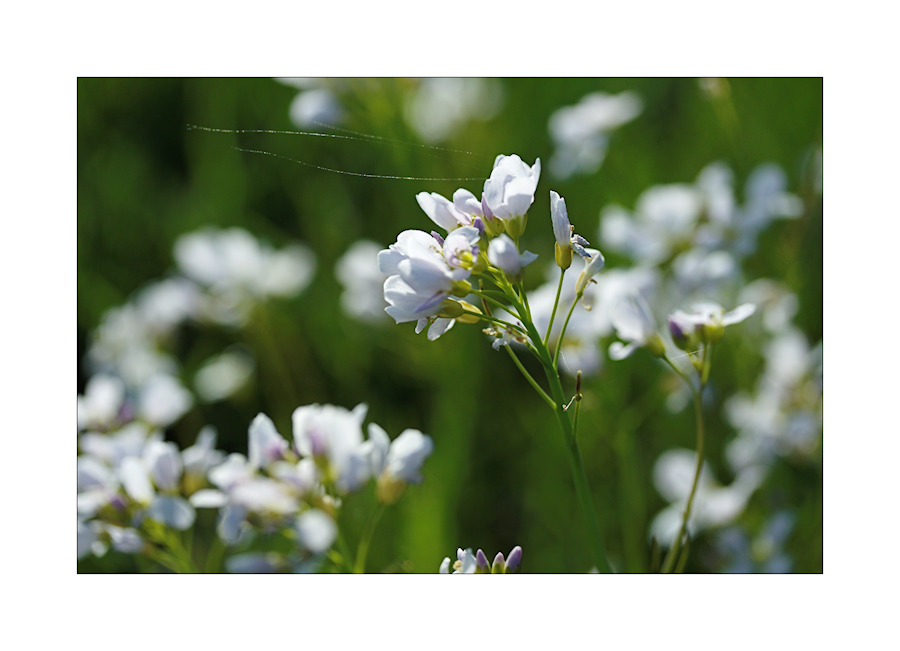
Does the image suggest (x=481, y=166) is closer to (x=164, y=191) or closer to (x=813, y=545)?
(x=813, y=545)

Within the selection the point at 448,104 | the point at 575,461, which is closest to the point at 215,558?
the point at 575,461

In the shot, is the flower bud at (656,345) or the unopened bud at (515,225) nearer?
the unopened bud at (515,225)

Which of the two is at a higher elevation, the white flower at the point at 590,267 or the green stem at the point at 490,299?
the white flower at the point at 590,267

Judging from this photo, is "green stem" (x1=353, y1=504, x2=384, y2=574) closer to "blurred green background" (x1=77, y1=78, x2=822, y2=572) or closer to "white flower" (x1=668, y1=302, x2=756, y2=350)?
"blurred green background" (x1=77, y1=78, x2=822, y2=572)

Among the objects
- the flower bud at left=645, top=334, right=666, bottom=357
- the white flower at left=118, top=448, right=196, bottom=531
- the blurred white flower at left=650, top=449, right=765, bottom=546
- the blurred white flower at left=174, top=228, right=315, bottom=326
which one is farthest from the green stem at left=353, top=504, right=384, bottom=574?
the blurred white flower at left=174, top=228, right=315, bottom=326

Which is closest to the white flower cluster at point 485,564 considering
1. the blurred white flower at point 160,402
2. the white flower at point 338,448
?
the white flower at point 338,448

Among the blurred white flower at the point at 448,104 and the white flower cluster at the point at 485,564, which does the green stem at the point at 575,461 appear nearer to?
the white flower cluster at the point at 485,564
